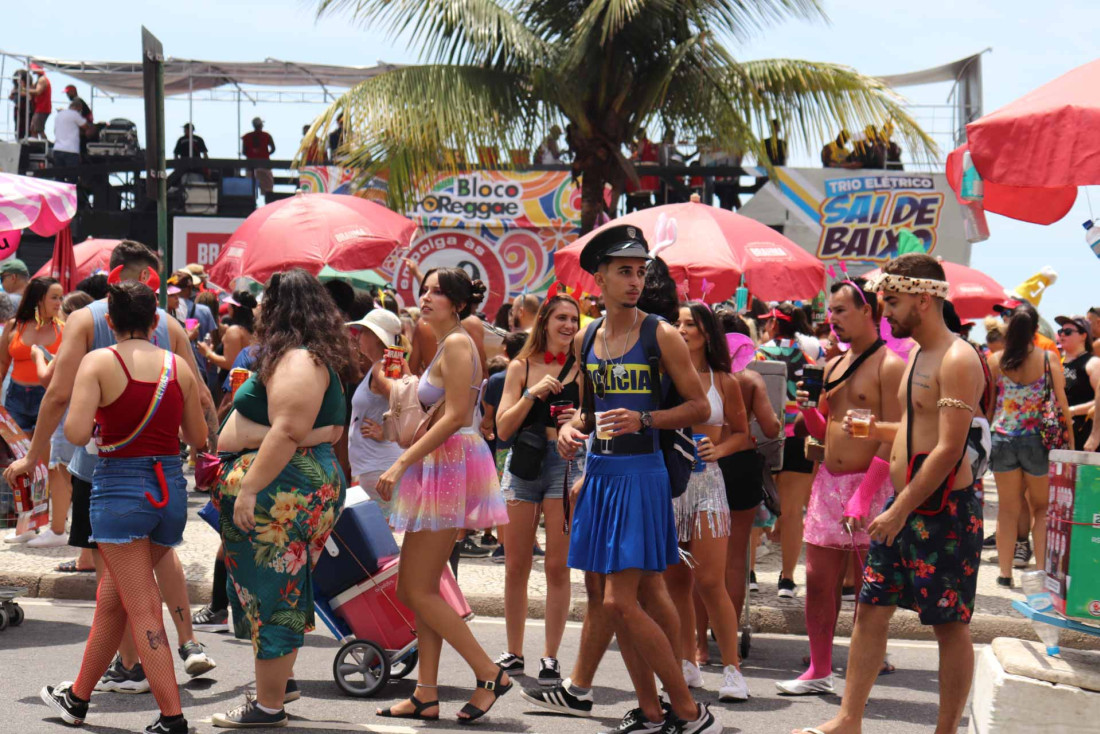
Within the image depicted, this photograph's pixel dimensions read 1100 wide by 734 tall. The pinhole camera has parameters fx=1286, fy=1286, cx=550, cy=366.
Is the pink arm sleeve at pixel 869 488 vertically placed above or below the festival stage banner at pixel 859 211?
below

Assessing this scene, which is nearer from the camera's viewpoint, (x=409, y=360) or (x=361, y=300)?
(x=409, y=360)

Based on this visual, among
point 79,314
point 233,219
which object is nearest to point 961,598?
point 79,314

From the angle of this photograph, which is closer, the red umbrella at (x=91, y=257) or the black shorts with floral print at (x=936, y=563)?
the black shorts with floral print at (x=936, y=563)

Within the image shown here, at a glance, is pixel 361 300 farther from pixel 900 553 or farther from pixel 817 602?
pixel 900 553

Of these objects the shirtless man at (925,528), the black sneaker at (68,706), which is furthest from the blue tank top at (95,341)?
the shirtless man at (925,528)

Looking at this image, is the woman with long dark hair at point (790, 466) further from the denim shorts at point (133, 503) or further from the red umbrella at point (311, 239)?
the denim shorts at point (133, 503)

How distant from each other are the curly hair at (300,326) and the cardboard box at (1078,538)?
2.78 m

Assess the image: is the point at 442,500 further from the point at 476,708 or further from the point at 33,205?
the point at 33,205

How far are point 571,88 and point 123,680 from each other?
11292 mm

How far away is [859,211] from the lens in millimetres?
19625

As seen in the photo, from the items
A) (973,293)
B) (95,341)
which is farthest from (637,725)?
(973,293)

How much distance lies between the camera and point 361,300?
855cm

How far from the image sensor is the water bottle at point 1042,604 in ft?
14.8

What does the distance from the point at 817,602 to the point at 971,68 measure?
1739 centimetres
